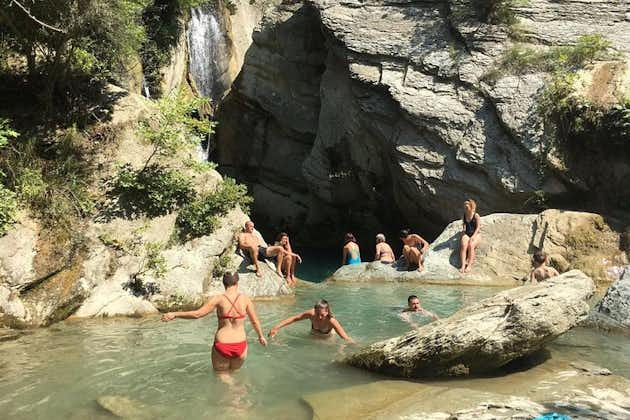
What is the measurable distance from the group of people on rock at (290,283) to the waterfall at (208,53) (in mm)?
11868

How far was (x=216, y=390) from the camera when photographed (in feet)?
23.0

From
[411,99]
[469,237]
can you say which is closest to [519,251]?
[469,237]

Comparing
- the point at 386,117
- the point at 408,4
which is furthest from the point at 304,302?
the point at 408,4

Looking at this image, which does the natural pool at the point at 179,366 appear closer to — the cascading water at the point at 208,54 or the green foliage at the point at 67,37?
the green foliage at the point at 67,37

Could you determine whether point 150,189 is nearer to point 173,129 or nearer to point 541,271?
point 173,129

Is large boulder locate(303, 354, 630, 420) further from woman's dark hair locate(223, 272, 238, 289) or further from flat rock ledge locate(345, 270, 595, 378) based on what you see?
woman's dark hair locate(223, 272, 238, 289)

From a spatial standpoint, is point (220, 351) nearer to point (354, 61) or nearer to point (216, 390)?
point (216, 390)

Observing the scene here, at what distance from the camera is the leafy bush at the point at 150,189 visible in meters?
13.0

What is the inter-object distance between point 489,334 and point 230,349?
10.9ft

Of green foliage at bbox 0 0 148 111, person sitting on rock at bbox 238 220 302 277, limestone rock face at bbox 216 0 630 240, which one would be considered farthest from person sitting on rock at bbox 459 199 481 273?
green foliage at bbox 0 0 148 111

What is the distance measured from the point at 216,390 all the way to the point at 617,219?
40.9ft

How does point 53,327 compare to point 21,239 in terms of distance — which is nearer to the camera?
point 53,327

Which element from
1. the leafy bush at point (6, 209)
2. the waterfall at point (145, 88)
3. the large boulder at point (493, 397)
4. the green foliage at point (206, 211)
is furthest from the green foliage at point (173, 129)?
the large boulder at point (493, 397)

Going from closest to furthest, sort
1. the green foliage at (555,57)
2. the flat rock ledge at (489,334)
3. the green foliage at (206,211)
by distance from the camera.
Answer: the flat rock ledge at (489,334)
the green foliage at (206,211)
the green foliage at (555,57)
